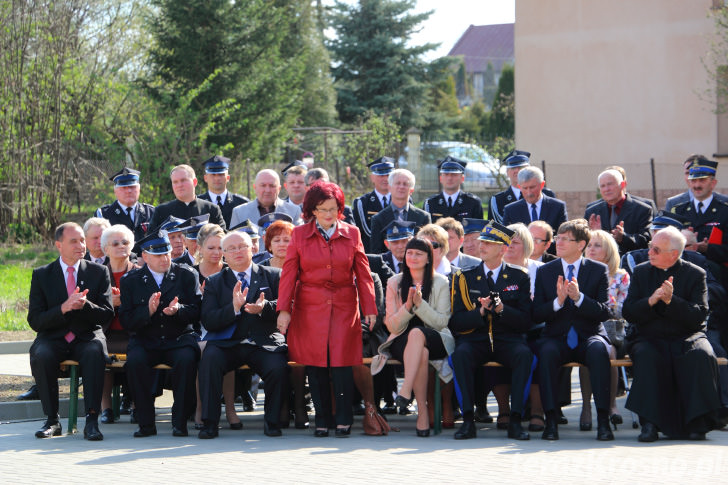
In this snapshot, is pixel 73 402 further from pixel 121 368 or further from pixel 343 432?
pixel 343 432

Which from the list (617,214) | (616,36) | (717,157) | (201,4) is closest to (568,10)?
(616,36)

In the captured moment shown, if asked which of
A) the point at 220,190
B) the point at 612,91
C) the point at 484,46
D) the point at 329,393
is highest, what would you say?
the point at 484,46

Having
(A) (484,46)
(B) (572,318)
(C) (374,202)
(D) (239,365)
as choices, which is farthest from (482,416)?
(A) (484,46)

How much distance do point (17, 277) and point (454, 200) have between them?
10.2m

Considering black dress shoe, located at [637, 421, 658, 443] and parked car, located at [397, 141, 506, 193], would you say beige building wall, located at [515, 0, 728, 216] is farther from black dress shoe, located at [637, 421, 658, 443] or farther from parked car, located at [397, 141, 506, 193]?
black dress shoe, located at [637, 421, 658, 443]

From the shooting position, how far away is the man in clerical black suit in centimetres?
867

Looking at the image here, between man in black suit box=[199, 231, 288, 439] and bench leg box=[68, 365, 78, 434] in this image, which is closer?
man in black suit box=[199, 231, 288, 439]

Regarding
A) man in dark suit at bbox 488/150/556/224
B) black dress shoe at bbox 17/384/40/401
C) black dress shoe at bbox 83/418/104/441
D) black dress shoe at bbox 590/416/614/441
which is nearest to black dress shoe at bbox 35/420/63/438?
black dress shoe at bbox 83/418/104/441

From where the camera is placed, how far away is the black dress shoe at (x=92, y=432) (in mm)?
8492

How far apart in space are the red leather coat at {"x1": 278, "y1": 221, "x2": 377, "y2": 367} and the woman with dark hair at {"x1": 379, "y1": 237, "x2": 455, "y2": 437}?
30 cm

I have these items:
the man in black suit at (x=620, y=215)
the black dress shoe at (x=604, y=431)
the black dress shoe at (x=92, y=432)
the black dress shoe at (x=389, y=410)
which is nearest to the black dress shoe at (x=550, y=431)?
the black dress shoe at (x=604, y=431)

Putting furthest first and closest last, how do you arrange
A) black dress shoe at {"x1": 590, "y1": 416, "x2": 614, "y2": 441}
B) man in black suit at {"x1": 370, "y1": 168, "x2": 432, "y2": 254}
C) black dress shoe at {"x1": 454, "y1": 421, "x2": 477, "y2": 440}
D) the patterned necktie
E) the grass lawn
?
the grass lawn < man in black suit at {"x1": 370, "y1": 168, "x2": 432, "y2": 254} < the patterned necktie < black dress shoe at {"x1": 454, "y1": 421, "x2": 477, "y2": 440} < black dress shoe at {"x1": 590, "y1": 416, "x2": 614, "y2": 441}

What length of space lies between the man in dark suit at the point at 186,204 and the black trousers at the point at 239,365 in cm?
263

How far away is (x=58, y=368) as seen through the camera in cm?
894
